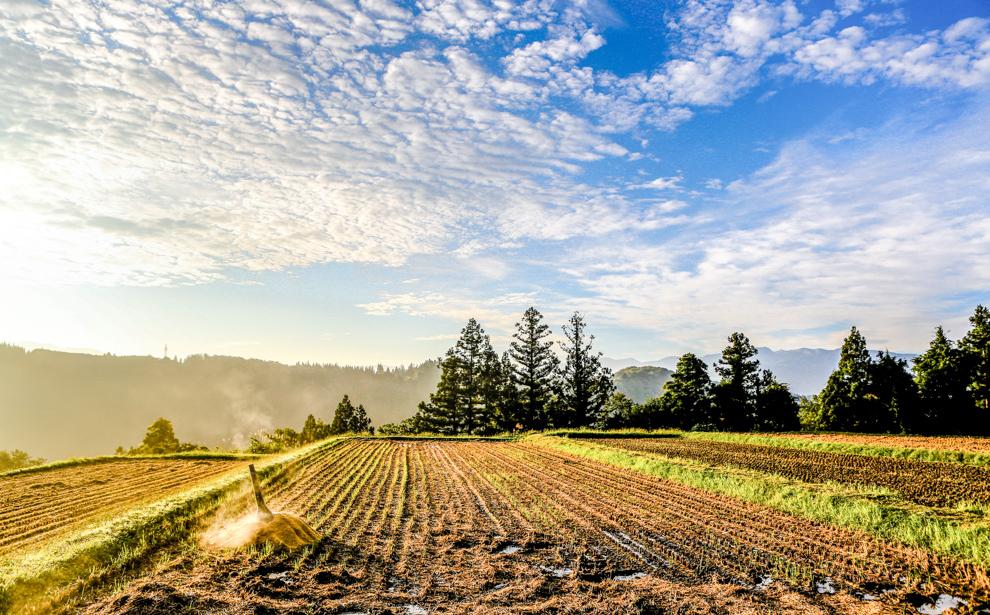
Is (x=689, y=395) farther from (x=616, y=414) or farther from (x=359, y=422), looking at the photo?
(x=359, y=422)

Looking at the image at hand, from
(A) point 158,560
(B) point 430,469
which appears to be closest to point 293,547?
(A) point 158,560

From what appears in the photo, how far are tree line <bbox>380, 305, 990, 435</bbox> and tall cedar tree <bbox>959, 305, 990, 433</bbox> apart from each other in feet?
0.21

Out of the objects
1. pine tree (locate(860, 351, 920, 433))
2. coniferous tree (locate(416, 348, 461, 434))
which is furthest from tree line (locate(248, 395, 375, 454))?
pine tree (locate(860, 351, 920, 433))

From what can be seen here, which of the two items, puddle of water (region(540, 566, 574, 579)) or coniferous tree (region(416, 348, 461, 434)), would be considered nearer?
puddle of water (region(540, 566, 574, 579))

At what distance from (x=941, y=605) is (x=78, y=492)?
78.9ft

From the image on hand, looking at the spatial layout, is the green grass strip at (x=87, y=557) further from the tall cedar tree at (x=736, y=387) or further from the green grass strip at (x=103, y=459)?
the tall cedar tree at (x=736, y=387)

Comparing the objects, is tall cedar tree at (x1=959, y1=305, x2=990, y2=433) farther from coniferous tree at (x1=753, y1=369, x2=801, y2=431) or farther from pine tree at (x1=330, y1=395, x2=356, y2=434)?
pine tree at (x1=330, y1=395, x2=356, y2=434)

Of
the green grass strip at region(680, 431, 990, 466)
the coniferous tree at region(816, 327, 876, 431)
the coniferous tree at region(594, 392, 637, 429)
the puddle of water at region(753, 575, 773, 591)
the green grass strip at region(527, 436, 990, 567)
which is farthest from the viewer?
the coniferous tree at region(594, 392, 637, 429)

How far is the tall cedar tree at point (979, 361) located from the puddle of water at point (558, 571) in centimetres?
4594

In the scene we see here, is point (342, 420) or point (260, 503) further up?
point (260, 503)

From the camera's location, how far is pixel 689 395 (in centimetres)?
5206

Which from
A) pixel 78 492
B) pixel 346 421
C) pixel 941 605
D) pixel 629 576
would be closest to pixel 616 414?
pixel 346 421

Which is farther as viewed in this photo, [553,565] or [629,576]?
[553,565]

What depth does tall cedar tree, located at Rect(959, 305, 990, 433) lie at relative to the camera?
37750 mm
